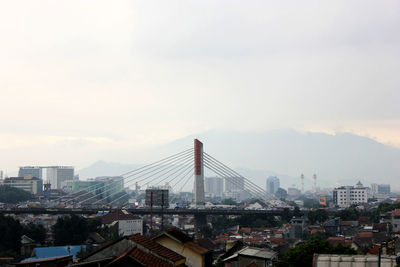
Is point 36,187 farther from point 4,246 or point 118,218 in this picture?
point 4,246

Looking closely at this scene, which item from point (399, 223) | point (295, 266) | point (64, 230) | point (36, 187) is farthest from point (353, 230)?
point (36, 187)

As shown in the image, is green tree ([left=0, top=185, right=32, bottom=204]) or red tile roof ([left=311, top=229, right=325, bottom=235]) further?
green tree ([left=0, top=185, right=32, bottom=204])

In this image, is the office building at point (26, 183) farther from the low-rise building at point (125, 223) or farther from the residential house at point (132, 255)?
the residential house at point (132, 255)

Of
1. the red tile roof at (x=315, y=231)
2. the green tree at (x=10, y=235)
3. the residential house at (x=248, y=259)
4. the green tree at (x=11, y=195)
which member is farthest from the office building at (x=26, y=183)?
the residential house at (x=248, y=259)

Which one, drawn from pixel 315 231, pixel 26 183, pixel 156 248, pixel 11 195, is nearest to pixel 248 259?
pixel 156 248

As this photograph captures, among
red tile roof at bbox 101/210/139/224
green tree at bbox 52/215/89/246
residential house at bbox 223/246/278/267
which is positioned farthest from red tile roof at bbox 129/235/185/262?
red tile roof at bbox 101/210/139/224

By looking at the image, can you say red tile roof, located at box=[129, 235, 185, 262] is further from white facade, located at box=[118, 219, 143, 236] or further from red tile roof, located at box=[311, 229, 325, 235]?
white facade, located at box=[118, 219, 143, 236]

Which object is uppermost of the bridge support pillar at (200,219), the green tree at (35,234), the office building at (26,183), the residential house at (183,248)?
the office building at (26,183)

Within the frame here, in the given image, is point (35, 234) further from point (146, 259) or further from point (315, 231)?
point (146, 259)
